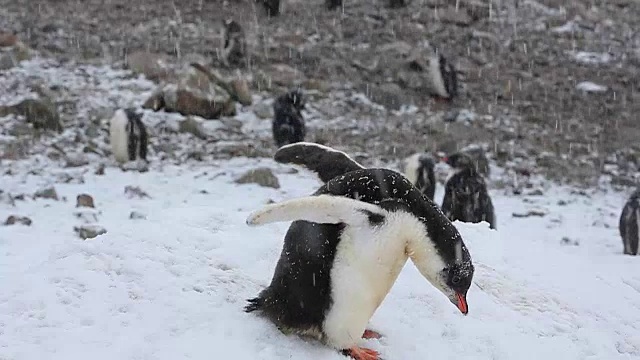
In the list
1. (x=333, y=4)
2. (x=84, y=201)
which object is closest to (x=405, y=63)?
(x=333, y=4)

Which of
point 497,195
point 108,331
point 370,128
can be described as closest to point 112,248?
point 108,331

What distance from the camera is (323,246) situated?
2.36 m

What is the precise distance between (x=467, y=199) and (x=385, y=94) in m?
4.25

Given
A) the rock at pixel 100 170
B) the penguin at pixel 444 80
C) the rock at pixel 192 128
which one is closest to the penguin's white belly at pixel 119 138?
the rock at pixel 100 170

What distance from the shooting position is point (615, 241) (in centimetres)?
665

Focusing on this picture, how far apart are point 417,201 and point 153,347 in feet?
2.93

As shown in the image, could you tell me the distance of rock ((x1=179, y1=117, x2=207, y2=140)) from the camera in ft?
27.8

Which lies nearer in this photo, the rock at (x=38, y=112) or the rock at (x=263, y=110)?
the rock at (x=38, y=112)

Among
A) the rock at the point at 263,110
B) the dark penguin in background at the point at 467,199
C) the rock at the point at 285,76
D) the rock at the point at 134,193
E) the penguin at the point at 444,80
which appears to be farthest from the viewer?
the rock at the point at 285,76

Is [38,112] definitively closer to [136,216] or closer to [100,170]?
[100,170]

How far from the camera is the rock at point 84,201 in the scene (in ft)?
19.3

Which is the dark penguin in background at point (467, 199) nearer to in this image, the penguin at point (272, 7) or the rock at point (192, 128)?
the rock at point (192, 128)

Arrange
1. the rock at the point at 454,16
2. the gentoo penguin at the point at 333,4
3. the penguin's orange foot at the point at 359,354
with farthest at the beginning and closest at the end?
the gentoo penguin at the point at 333,4, the rock at the point at 454,16, the penguin's orange foot at the point at 359,354

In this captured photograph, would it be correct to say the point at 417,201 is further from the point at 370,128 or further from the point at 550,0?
the point at 550,0
